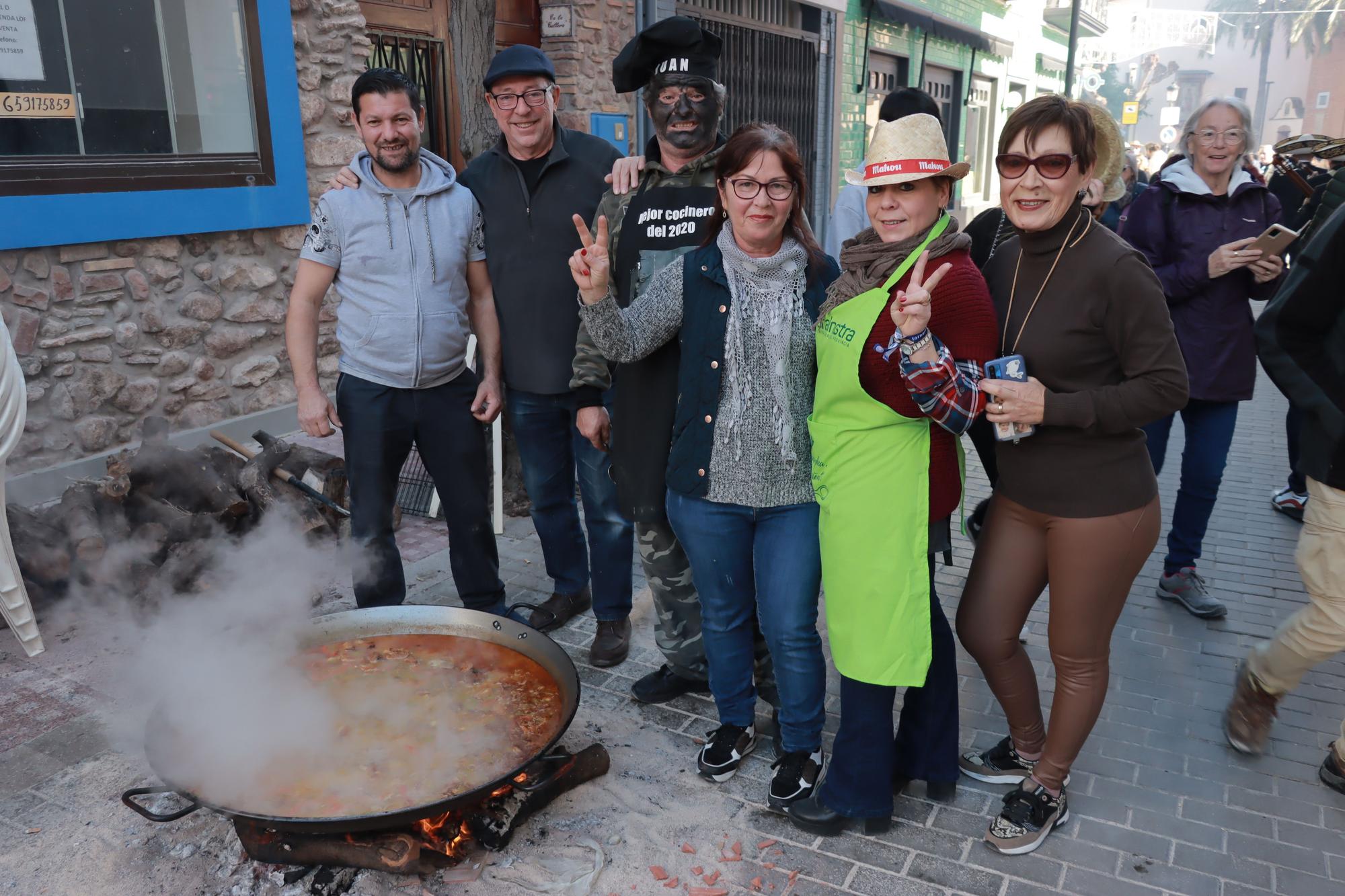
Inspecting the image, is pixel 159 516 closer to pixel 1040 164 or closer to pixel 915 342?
pixel 915 342

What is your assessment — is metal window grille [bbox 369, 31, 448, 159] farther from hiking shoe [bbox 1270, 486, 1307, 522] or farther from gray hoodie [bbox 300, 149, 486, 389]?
hiking shoe [bbox 1270, 486, 1307, 522]

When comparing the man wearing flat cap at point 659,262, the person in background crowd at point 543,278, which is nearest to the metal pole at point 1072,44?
the person in background crowd at point 543,278

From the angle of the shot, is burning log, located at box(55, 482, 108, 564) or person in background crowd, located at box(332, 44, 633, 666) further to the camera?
burning log, located at box(55, 482, 108, 564)

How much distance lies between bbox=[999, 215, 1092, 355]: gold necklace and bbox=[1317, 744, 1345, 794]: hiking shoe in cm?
196

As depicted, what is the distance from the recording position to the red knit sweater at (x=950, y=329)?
258cm

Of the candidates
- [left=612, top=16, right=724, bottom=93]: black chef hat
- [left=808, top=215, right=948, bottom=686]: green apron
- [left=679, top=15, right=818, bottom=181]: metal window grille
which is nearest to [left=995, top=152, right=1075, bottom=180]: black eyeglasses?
[left=808, top=215, right=948, bottom=686]: green apron

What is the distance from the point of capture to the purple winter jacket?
4.51m

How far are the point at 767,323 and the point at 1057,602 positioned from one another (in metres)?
1.21

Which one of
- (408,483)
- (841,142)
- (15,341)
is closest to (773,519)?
(408,483)

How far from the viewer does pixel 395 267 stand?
389cm

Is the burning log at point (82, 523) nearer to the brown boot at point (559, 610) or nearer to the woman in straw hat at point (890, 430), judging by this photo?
the brown boot at point (559, 610)

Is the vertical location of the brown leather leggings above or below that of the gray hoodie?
below

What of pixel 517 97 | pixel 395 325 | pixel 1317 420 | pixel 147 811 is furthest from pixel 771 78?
pixel 147 811

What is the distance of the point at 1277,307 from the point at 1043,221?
3.55 feet
